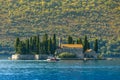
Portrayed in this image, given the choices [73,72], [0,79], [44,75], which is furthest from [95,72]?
[0,79]

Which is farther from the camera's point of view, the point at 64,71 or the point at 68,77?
the point at 64,71

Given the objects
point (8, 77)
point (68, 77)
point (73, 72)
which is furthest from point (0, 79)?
point (73, 72)

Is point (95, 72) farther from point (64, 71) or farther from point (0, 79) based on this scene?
point (0, 79)

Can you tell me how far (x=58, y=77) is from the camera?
Result: 12975 centimetres

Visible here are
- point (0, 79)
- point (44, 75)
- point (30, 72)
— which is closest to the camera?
point (0, 79)

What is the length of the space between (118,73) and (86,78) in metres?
15.5

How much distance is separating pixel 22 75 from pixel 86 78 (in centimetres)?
1332

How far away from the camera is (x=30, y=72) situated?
144 metres

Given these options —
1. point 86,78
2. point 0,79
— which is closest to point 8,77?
point 0,79

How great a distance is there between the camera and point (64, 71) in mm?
147625

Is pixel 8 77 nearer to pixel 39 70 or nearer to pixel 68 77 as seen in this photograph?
pixel 68 77

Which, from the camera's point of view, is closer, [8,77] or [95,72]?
[8,77]

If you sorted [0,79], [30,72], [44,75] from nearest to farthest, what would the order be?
1. [0,79]
2. [44,75]
3. [30,72]

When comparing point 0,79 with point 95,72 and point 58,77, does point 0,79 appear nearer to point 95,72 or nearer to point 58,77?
point 58,77
